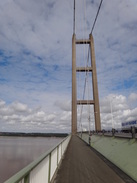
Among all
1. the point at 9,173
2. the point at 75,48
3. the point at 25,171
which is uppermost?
the point at 75,48

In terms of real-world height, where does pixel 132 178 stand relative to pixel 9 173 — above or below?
above

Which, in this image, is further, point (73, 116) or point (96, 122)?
point (73, 116)

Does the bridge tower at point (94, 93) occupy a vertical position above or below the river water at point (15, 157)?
above

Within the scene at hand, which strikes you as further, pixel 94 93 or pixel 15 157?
pixel 94 93

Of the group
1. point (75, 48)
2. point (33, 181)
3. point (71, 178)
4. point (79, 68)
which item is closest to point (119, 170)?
point (71, 178)

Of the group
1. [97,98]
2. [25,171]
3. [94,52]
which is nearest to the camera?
[25,171]

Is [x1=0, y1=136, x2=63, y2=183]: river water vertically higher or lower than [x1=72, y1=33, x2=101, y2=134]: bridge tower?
lower

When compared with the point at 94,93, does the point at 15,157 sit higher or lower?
lower

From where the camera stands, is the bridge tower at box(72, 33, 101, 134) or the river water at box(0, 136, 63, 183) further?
the bridge tower at box(72, 33, 101, 134)

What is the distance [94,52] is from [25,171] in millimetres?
73216

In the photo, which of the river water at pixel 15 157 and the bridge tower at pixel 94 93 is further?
the bridge tower at pixel 94 93

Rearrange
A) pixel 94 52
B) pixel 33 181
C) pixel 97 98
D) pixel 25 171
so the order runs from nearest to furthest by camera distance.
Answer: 1. pixel 25 171
2. pixel 33 181
3. pixel 97 98
4. pixel 94 52

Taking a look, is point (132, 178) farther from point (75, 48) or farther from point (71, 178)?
point (75, 48)

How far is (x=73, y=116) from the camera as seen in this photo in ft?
216
